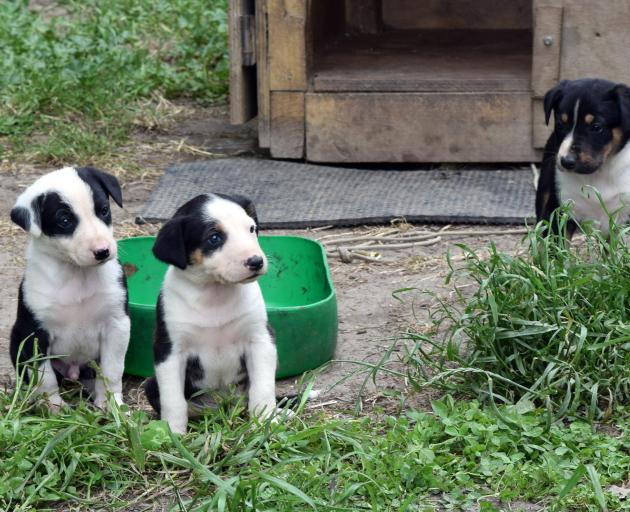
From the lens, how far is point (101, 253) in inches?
154

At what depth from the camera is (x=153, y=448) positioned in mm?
3551

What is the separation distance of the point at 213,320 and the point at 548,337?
3.87 feet

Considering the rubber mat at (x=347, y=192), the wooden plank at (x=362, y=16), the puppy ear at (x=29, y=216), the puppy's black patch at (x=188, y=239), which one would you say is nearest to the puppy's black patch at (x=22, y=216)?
the puppy ear at (x=29, y=216)

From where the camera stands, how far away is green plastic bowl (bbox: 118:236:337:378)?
4375 millimetres

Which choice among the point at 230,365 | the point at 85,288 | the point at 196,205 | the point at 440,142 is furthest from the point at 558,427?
the point at 440,142

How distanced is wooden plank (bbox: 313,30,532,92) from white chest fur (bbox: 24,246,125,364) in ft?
11.5

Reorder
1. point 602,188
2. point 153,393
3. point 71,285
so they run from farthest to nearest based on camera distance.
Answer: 1. point 602,188
2. point 71,285
3. point 153,393

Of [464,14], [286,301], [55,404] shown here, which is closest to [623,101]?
[286,301]

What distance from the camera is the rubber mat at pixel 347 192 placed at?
6383 mm

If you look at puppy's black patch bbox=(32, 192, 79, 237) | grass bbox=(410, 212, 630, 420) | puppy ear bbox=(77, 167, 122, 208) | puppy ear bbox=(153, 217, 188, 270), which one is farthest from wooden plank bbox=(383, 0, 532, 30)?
puppy ear bbox=(153, 217, 188, 270)

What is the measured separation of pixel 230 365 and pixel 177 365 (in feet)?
0.70

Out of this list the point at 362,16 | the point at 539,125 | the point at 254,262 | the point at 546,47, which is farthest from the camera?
the point at 362,16

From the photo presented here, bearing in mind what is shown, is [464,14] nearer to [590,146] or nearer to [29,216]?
[590,146]

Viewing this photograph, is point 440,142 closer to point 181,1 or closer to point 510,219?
point 510,219
